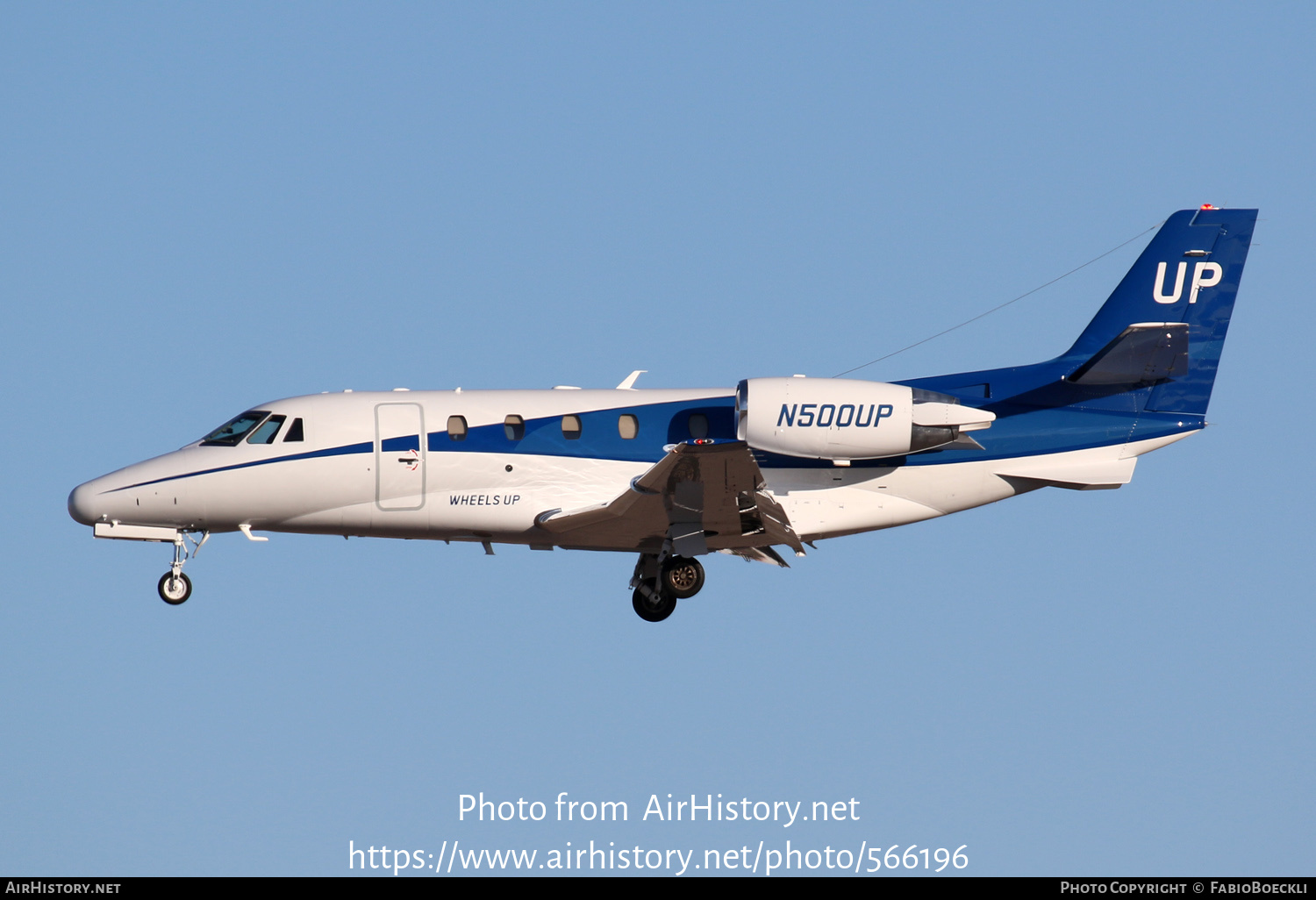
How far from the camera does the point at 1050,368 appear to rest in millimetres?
20516

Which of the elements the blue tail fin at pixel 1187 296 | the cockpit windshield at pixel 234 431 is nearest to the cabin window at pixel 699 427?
the blue tail fin at pixel 1187 296

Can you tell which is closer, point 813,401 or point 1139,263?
point 813,401

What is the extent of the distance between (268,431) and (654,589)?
6.24m

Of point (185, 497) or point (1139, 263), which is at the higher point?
point (1139, 263)

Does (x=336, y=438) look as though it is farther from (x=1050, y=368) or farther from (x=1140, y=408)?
(x=1140, y=408)

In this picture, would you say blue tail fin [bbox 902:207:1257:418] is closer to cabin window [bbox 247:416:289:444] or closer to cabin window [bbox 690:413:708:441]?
cabin window [bbox 690:413:708:441]

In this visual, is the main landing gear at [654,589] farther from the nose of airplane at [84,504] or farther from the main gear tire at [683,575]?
the nose of airplane at [84,504]

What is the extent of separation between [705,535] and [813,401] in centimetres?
257

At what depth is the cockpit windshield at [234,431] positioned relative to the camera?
2022 cm

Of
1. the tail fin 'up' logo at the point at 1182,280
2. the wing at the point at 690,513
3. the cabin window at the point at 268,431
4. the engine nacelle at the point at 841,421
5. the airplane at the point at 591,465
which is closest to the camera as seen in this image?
the wing at the point at 690,513

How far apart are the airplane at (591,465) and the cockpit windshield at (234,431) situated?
0.03 metres

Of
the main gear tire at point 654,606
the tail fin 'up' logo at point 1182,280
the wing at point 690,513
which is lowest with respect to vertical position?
the main gear tire at point 654,606
